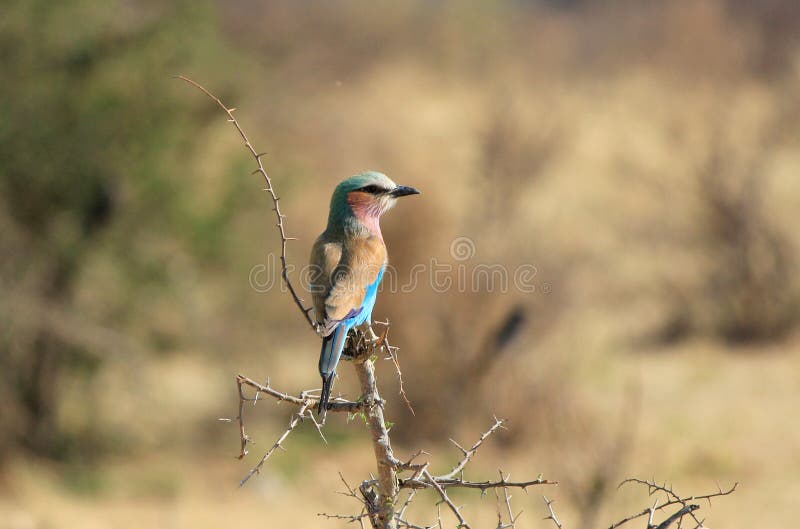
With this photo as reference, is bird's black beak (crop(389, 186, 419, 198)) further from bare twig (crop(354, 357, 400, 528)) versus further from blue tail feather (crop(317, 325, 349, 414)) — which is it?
bare twig (crop(354, 357, 400, 528))

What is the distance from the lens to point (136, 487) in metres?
9.04

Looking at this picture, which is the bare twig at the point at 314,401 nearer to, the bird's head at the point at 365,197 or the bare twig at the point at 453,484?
the bare twig at the point at 453,484

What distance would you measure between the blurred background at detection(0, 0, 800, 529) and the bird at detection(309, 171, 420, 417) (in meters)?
2.85

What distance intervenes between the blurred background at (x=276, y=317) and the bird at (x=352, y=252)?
2.85 m

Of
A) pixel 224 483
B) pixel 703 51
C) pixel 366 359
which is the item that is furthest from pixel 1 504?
pixel 703 51

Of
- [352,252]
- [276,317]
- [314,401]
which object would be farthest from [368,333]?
[276,317]

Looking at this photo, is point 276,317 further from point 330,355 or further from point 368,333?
point 330,355

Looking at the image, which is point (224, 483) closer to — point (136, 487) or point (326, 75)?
point (136, 487)

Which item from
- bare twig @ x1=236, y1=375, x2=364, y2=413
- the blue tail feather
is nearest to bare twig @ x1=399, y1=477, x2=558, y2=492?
bare twig @ x1=236, y1=375, x2=364, y2=413

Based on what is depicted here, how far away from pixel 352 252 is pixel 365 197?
24 centimetres

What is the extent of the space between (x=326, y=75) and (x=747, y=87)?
8.84 meters

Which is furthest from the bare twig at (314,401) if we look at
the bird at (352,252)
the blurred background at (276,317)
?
the blurred background at (276,317)

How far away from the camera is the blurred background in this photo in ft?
28.3

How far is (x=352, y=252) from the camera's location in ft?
13.4
